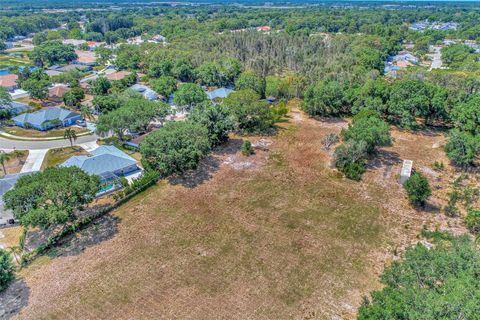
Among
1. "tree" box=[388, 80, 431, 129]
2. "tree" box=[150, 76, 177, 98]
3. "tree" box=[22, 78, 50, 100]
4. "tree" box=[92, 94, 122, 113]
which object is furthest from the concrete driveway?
"tree" box=[388, 80, 431, 129]

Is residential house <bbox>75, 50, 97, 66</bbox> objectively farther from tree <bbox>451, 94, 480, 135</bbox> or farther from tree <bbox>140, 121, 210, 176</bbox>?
tree <bbox>451, 94, 480, 135</bbox>

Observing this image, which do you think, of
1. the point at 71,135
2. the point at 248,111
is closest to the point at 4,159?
the point at 71,135

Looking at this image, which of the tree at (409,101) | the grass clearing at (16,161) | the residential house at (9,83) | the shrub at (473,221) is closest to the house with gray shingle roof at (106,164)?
the grass clearing at (16,161)

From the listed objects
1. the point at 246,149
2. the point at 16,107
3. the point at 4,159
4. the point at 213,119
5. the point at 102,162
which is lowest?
the point at 246,149

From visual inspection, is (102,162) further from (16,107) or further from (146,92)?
(16,107)

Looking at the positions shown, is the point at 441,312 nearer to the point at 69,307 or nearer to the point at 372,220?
the point at 372,220

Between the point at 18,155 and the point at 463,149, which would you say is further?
the point at 18,155

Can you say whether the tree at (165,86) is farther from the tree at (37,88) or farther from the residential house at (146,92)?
the tree at (37,88)
